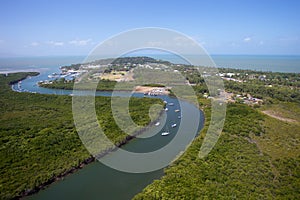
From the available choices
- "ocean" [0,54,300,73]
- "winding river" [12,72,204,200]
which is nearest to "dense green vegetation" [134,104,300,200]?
"winding river" [12,72,204,200]

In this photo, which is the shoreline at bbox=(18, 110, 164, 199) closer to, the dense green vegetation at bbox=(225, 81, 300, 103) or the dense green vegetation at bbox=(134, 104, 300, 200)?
the dense green vegetation at bbox=(134, 104, 300, 200)

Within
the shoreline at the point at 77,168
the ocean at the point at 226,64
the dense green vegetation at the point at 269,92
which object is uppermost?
the ocean at the point at 226,64

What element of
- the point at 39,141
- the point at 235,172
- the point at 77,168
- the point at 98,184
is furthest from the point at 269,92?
the point at 39,141

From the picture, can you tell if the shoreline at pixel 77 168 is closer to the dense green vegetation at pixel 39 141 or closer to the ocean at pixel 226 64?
the dense green vegetation at pixel 39 141

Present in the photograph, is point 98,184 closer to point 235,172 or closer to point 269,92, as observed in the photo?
point 235,172

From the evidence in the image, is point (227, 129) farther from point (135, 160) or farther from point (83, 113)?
point (83, 113)

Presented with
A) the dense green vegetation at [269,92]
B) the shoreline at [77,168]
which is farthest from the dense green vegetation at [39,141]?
the dense green vegetation at [269,92]

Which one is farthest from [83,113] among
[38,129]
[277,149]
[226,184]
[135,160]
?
[277,149]
